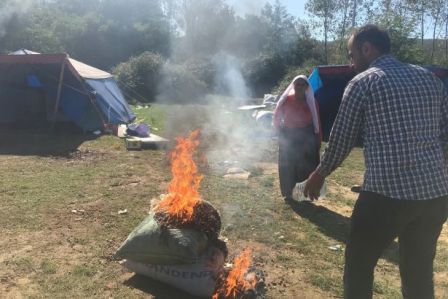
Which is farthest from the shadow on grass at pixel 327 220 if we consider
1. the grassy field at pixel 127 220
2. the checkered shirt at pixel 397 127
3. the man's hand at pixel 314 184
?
the checkered shirt at pixel 397 127

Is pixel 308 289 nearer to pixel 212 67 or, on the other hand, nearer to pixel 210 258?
pixel 210 258

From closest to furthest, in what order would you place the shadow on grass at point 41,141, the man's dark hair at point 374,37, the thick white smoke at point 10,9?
the man's dark hair at point 374,37
the shadow on grass at point 41,141
the thick white smoke at point 10,9

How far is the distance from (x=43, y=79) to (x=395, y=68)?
11.3 metres

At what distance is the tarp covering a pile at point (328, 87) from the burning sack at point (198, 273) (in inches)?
357

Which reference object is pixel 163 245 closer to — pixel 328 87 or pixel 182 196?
pixel 182 196

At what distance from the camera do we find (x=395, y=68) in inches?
97.6

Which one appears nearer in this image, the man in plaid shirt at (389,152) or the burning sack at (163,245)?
the man in plaid shirt at (389,152)

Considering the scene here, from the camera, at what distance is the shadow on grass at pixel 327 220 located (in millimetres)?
5088

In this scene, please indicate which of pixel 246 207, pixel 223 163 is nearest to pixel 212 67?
pixel 223 163

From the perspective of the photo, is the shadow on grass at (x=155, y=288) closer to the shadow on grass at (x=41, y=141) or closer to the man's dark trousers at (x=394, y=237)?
the man's dark trousers at (x=394, y=237)

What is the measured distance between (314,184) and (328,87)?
32.9 feet

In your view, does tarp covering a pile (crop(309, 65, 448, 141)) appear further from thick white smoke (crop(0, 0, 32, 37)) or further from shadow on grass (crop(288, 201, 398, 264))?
thick white smoke (crop(0, 0, 32, 37))

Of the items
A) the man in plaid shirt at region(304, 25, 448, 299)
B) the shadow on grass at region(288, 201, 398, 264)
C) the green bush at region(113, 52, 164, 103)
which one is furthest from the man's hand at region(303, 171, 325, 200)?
the green bush at region(113, 52, 164, 103)

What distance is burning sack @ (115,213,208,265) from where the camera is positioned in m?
3.51
